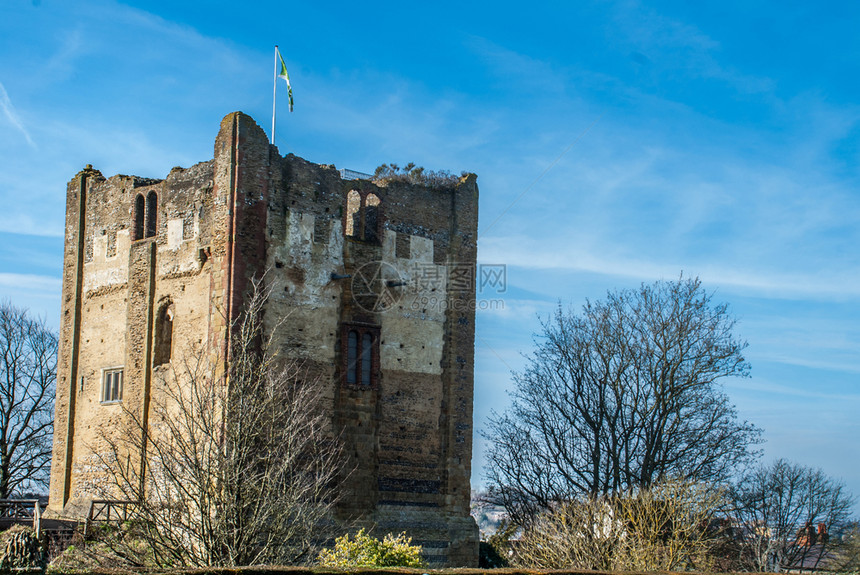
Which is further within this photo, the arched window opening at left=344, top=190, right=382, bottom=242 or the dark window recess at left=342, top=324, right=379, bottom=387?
the arched window opening at left=344, top=190, right=382, bottom=242

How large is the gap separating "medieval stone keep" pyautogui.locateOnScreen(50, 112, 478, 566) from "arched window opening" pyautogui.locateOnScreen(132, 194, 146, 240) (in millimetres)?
29

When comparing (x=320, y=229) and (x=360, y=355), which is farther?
(x=360, y=355)

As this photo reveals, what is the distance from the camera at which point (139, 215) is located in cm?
2481

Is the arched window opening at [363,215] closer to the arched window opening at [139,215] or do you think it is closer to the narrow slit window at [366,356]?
the narrow slit window at [366,356]

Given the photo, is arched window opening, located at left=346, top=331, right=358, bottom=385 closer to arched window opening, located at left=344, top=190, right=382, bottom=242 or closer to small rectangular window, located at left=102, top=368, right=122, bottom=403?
arched window opening, located at left=344, top=190, right=382, bottom=242

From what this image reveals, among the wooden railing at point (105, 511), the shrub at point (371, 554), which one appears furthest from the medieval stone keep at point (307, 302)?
the shrub at point (371, 554)

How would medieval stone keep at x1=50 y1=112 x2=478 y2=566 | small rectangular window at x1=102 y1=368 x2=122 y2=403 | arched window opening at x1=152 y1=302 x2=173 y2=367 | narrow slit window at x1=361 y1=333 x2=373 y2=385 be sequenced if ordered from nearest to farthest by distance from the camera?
medieval stone keep at x1=50 y1=112 x2=478 y2=566, arched window opening at x1=152 y1=302 x2=173 y2=367, narrow slit window at x1=361 y1=333 x2=373 y2=385, small rectangular window at x1=102 y1=368 x2=122 y2=403

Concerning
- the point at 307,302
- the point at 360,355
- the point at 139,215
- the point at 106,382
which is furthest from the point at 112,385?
the point at 360,355

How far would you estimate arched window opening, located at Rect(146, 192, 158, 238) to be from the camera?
24469 millimetres

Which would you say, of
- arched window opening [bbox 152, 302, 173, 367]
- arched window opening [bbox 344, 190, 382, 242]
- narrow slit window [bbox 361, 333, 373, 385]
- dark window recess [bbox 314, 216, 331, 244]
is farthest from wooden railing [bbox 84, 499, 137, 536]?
arched window opening [bbox 344, 190, 382, 242]

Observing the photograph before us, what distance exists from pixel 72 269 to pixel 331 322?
7338 millimetres

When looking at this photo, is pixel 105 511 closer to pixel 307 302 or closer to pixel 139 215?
pixel 307 302

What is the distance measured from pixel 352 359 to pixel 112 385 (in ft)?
19.5

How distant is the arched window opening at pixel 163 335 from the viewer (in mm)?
23484
